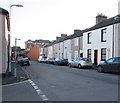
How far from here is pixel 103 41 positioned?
2430cm

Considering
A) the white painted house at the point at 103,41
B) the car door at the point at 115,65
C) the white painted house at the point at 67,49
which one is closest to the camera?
the car door at the point at 115,65

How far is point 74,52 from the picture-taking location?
35594mm

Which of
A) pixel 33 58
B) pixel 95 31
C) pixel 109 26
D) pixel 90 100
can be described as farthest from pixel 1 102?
pixel 33 58

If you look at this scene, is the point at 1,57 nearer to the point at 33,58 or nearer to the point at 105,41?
the point at 105,41

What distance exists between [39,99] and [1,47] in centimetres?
765

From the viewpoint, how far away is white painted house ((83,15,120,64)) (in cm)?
2164

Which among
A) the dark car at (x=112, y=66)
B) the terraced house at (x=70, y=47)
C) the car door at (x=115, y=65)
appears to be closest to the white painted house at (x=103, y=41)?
the terraced house at (x=70, y=47)

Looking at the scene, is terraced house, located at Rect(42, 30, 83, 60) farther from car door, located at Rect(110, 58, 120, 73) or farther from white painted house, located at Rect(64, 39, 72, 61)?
car door, located at Rect(110, 58, 120, 73)

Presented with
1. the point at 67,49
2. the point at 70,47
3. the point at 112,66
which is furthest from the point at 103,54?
the point at 67,49

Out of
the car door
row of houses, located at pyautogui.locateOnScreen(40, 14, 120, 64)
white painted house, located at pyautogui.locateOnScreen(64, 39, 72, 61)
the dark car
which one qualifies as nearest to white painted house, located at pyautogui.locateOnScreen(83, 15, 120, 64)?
row of houses, located at pyautogui.locateOnScreen(40, 14, 120, 64)

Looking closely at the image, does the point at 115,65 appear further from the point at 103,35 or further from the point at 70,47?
the point at 70,47

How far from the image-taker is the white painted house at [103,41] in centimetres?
2164

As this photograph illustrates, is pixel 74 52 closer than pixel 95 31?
No

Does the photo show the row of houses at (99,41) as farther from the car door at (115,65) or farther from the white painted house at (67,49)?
the car door at (115,65)
